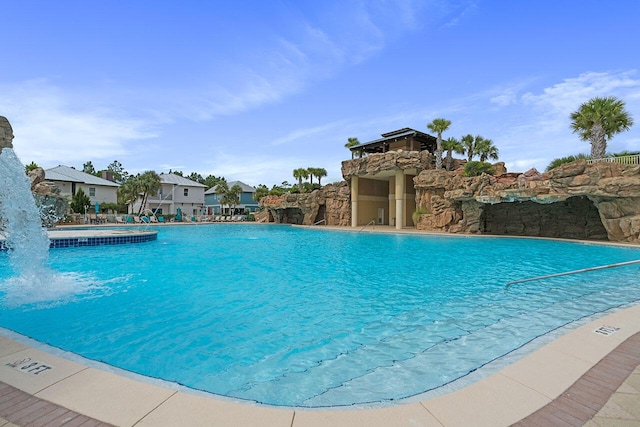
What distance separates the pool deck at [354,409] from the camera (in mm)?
2070

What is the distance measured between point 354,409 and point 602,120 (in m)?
22.6

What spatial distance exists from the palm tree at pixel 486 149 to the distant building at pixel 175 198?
36.1 m

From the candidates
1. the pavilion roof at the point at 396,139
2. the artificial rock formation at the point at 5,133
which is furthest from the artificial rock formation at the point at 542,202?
the artificial rock formation at the point at 5,133

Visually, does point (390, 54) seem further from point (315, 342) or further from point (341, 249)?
point (315, 342)

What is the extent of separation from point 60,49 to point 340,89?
36.7 ft

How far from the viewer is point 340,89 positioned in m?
15.9

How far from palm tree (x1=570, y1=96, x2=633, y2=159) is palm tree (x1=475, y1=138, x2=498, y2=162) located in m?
9.92

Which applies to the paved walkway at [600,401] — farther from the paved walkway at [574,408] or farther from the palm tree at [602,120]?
the palm tree at [602,120]

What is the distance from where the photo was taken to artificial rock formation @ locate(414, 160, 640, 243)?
14312mm

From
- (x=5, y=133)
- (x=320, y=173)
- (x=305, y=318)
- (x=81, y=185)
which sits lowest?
(x=305, y=318)

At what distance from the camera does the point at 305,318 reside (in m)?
5.17

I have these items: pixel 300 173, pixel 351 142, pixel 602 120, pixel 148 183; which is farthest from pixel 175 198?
pixel 602 120

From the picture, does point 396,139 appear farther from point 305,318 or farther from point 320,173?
point 305,318

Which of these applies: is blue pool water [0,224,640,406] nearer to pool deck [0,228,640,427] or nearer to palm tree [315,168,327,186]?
pool deck [0,228,640,427]
